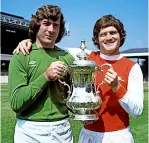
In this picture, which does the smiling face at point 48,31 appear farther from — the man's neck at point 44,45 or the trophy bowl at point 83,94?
the trophy bowl at point 83,94

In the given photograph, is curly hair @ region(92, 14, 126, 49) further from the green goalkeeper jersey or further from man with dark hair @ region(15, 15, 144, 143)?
the green goalkeeper jersey

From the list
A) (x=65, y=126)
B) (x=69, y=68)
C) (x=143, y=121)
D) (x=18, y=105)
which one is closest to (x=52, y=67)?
(x=69, y=68)

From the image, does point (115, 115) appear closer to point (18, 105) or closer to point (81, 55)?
point (81, 55)

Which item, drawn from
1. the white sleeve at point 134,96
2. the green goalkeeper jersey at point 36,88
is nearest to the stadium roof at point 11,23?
the green goalkeeper jersey at point 36,88

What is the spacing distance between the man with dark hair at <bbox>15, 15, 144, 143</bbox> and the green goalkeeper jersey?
0.36 feet

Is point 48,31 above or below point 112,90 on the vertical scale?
above

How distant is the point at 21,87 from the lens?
1909 millimetres

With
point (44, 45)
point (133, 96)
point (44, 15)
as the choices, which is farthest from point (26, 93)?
point (133, 96)

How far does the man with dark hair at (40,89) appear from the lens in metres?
1.92

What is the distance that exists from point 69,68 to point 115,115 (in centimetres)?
43

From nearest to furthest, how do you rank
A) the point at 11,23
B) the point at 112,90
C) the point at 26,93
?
the point at 26,93, the point at 112,90, the point at 11,23

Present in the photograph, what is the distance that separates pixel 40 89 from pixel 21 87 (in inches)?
4.3

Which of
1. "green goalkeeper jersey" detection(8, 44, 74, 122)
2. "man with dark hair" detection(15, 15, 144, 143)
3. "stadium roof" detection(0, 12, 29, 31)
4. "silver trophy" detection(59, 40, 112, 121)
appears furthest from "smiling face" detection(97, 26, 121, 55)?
"stadium roof" detection(0, 12, 29, 31)

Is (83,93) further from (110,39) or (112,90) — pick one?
(110,39)
